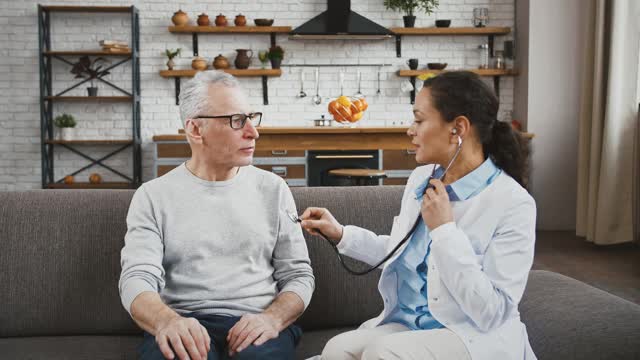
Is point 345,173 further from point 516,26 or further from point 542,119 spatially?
point 516,26

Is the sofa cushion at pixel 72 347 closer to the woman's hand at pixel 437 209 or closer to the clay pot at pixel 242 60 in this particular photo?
the woman's hand at pixel 437 209

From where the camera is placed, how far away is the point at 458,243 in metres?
1.33

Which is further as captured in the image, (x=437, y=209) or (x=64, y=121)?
(x=64, y=121)

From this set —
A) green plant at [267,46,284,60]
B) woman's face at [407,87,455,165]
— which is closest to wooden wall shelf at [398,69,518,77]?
green plant at [267,46,284,60]

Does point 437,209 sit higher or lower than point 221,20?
lower

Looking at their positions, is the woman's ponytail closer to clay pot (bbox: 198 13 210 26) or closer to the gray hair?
the gray hair

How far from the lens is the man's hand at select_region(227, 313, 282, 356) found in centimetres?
156

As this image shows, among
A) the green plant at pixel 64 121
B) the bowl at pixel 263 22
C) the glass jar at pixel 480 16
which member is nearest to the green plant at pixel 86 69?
the green plant at pixel 64 121

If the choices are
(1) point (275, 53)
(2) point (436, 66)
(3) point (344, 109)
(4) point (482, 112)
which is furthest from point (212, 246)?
(2) point (436, 66)

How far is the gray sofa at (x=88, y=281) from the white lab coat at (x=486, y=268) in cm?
37

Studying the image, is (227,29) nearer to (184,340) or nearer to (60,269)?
(60,269)

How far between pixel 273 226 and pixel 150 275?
35cm

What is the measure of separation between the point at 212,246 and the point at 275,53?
5.00m

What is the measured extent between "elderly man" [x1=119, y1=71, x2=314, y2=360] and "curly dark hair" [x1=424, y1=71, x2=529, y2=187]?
0.55 m
